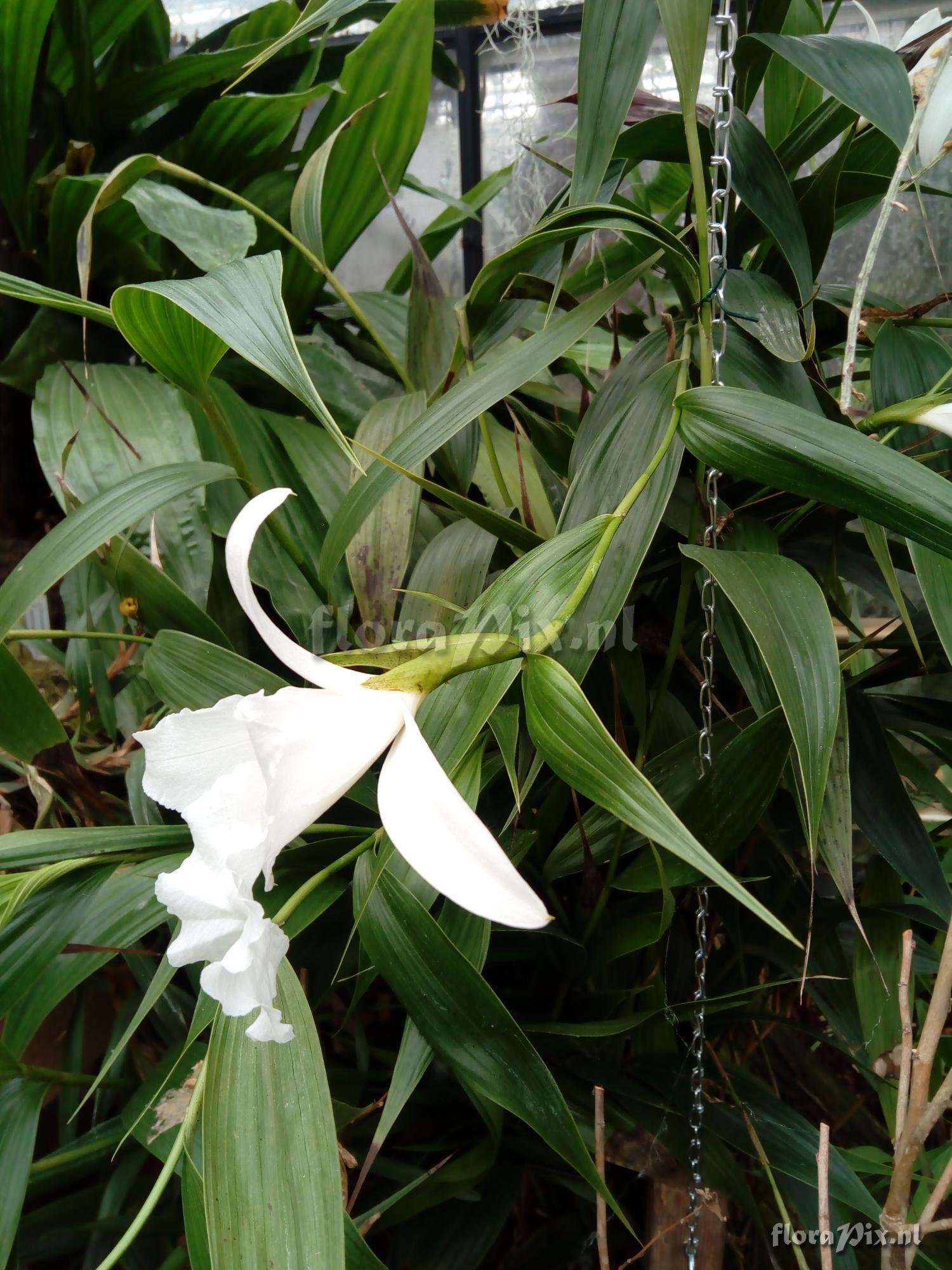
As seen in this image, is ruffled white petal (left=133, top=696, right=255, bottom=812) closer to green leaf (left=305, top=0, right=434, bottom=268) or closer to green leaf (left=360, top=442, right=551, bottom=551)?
green leaf (left=360, top=442, right=551, bottom=551)

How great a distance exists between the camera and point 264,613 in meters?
0.29

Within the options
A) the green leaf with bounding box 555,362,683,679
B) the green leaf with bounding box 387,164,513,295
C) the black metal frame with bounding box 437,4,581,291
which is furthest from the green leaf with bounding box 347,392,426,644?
the black metal frame with bounding box 437,4,581,291

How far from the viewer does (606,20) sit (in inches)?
16.9

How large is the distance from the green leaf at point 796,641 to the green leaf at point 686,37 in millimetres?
229

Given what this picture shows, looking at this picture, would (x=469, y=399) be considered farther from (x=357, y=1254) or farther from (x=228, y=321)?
(x=357, y=1254)

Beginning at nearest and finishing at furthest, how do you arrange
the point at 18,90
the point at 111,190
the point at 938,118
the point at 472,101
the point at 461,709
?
the point at 461,709
the point at 938,118
the point at 111,190
the point at 18,90
the point at 472,101

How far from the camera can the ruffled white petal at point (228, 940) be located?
254mm

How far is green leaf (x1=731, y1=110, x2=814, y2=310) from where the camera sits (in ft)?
1.48

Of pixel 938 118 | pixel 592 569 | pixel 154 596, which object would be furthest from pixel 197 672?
pixel 938 118

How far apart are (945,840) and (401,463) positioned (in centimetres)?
56

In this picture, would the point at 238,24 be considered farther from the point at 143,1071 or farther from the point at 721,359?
the point at 143,1071

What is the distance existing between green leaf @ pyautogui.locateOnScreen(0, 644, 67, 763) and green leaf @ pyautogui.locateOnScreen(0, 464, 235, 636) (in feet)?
0.21

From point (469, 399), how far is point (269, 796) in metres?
0.25

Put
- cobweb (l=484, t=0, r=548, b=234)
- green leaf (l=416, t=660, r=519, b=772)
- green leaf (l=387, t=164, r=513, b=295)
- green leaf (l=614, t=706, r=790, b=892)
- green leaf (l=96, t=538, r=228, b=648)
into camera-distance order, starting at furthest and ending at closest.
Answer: cobweb (l=484, t=0, r=548, b=234), green leaf (l=387, t=164, r=513, b=295), green leaf (l=96, t=538, r=228, b=648), green leaf (l=614, t=706, r=790, b=892), green leaf (l=416, t=660, r=519, b=772)
